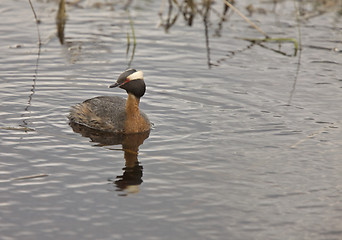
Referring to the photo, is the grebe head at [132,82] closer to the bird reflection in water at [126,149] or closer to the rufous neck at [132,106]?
the rufous neck at [132,106]

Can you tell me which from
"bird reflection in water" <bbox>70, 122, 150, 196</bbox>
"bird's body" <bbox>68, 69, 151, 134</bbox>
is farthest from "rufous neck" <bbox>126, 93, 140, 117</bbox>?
"bird reflection in water" <bbox>70, 122, 150, 196</bbox>

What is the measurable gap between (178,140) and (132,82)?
1.45 metres

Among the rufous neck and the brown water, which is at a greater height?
the rufous neck

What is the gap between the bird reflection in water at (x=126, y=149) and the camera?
913 centimetres

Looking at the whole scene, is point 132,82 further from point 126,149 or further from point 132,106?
point 126,149

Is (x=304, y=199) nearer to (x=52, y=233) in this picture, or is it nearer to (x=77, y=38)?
(x=52, y=233)

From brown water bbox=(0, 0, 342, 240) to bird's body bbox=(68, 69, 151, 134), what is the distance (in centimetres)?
30

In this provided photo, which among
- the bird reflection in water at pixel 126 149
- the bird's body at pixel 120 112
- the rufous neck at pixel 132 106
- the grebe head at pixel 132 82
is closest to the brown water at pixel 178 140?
the bird reflection in water at pixel 126 149

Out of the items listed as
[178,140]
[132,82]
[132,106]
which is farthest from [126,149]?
[132,82]

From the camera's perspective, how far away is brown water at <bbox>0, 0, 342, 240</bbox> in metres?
8.12

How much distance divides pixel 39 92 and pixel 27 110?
3.75 feet

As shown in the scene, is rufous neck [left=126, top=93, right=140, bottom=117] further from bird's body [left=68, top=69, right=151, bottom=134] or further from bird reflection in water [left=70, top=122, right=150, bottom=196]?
bird reflection in water [left=70, top=122, right=150, bottom=196]

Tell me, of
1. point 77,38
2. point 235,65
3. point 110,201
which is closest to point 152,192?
point 110,201

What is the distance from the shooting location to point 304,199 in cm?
878
